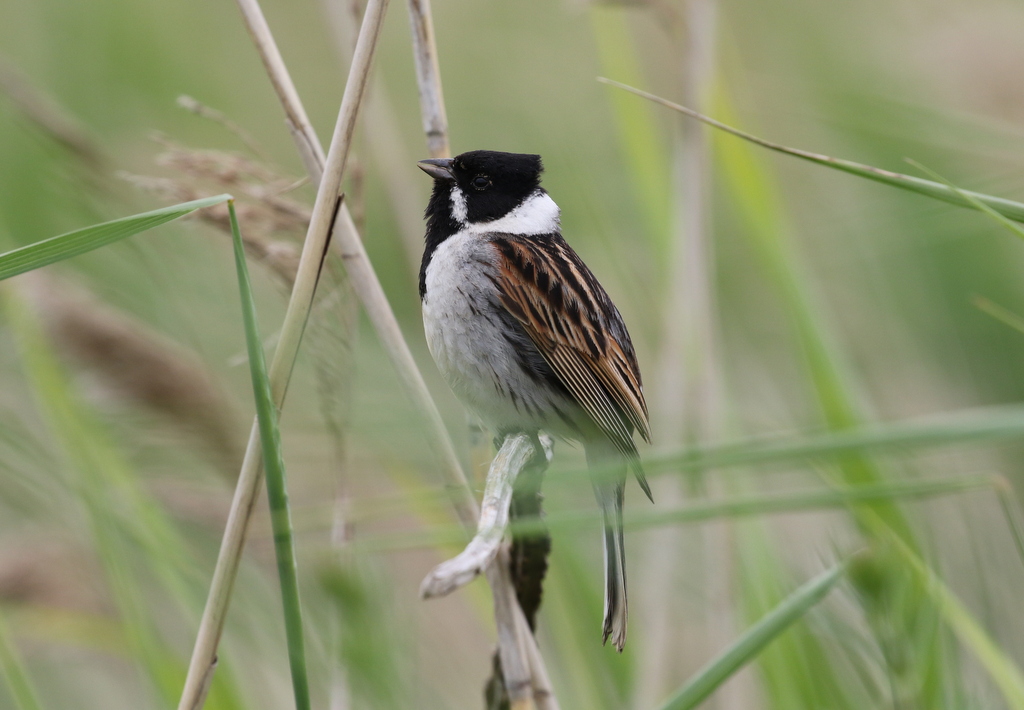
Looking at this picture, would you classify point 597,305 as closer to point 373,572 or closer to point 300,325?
point 373,572

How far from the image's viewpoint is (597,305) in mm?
2369

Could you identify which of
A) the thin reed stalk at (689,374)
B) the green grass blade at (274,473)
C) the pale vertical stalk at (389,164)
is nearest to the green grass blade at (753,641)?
the green grass blade at (274,473)

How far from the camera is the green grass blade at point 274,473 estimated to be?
4.18 ft

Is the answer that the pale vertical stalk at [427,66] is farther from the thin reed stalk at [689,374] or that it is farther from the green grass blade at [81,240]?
the thin reed stalk at [689,374]

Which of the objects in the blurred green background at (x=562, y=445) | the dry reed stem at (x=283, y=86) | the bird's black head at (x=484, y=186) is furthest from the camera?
the bird's black head at (x=484, y=186)

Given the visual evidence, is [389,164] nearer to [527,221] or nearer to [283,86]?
[527,221]

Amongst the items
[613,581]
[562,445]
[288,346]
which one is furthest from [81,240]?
[562,445]

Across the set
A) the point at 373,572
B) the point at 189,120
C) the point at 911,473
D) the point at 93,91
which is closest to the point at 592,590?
the point at 373,572

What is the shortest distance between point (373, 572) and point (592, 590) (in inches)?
26.9

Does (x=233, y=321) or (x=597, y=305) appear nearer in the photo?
(x=597, y=305)

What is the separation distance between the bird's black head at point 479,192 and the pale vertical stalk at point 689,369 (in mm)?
544

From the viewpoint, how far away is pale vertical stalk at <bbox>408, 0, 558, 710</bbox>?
1827 mm

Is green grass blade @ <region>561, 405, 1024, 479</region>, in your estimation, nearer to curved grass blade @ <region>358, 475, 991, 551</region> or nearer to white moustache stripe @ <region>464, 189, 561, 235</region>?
curved grass blade @ <region>358, 475, 991, 551</region>

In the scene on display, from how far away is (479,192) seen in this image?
2400mm
